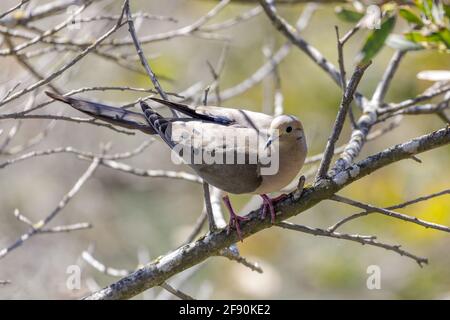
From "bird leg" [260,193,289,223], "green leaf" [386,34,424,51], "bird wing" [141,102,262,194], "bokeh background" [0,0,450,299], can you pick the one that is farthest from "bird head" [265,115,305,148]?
"bokeh background" [0,0,450,299]

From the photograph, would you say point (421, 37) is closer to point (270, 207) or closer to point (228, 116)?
point (228, 116)

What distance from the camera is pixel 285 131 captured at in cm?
377

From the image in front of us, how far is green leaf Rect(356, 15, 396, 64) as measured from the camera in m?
3.44

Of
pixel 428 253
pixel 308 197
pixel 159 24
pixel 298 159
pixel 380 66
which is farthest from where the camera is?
pixel 159 24

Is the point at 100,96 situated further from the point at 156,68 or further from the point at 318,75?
the point at 318,75

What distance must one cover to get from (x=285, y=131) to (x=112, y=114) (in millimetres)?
930

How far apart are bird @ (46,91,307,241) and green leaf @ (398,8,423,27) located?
0.77 meters

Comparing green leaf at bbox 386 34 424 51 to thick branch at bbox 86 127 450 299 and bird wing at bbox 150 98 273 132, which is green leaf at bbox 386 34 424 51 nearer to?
bird wing at bbox 150 98 273 132

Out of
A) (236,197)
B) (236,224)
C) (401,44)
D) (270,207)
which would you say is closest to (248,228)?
(236,224)

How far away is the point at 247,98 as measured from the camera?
7.62m

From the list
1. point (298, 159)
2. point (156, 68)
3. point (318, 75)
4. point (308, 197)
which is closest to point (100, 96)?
point (156, 68)

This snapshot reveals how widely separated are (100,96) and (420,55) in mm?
3253

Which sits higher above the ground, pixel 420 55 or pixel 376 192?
pixel 420 55

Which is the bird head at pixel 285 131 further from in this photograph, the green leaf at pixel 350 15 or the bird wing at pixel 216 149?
the green leaf at pixel 350 15
